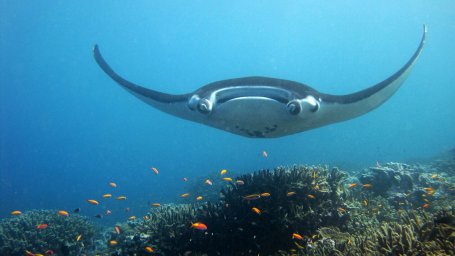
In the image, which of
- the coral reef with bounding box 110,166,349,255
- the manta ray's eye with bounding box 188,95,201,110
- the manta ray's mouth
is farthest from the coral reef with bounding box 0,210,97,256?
the manta ray's mouth

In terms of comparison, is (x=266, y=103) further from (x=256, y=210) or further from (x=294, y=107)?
(x=256, y=210)

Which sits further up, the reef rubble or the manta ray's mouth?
the manta ray's mouth

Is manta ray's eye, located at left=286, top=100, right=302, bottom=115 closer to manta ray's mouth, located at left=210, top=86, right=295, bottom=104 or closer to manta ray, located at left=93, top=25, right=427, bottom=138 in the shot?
manta ray, located at left=93, top=25, right=427, bottom=138

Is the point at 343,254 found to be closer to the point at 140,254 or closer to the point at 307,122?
the point at 307,122

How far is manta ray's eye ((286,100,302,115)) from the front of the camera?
4.00 metres

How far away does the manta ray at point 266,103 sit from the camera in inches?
160

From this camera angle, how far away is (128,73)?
115625 mm

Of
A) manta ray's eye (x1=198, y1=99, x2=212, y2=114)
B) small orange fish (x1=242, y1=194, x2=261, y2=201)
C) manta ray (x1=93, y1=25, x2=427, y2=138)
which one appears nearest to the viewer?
manta ray (x1=93, y1=25, x2=427, y2=138)

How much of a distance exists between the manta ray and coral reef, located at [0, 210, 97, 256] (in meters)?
6.99

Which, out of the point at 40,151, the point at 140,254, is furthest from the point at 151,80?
the point at 140,254

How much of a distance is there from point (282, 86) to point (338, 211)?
10.6 ft

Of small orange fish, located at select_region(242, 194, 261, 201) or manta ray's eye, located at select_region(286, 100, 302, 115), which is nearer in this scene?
manta ray's eye, located at select_region(286, 100, 302, 115)

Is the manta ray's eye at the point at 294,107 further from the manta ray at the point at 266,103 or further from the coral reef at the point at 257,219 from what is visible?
the coral reef at the point at 257,219

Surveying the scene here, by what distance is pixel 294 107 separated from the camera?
400cm
